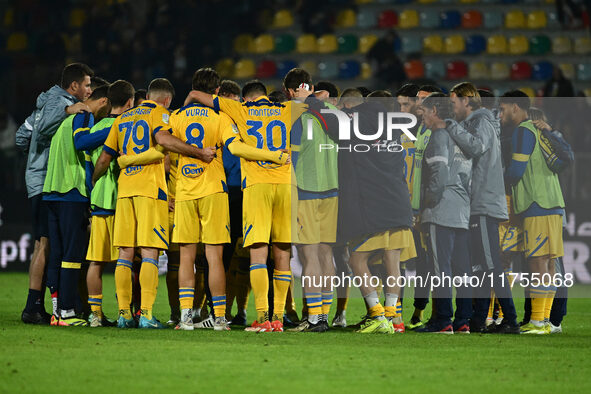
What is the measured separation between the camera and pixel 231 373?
5836mm

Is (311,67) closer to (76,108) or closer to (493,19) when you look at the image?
(493,19)

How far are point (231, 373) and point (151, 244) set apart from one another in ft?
8.15

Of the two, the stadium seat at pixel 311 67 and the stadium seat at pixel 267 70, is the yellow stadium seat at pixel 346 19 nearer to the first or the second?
the stadium seat at pixel 311 67

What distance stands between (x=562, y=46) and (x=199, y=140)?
41.9 ft

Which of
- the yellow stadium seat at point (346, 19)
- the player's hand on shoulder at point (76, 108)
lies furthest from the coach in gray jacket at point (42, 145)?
the yellow stadium seat at point (346, 19)

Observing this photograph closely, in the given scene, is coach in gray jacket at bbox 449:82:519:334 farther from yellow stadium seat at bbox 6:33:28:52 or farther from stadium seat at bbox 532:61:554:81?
yellow stadium seat at bbox 6:33:28:52

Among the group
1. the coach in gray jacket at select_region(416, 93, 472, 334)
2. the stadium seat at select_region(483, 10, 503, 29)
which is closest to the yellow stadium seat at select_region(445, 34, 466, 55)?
the stadium seat at select_region(483, 10, 503, 29)

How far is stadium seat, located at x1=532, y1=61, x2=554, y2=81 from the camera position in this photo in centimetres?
1834

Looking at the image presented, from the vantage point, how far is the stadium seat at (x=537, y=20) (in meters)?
19.2

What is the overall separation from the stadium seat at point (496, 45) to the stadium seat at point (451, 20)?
0.74 metres

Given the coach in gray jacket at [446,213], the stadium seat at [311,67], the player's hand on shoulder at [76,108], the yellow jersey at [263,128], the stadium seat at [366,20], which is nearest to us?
the yellow jersey at [263,128]

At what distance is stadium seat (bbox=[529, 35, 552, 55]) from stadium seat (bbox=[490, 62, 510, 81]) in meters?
0.82

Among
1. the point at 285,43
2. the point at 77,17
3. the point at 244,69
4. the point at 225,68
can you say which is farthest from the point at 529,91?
the point at 77,17

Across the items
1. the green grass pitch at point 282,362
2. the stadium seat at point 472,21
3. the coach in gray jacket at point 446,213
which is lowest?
the green grass pitch at point 282,362
